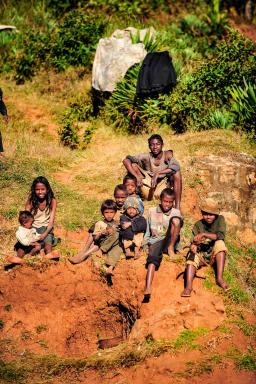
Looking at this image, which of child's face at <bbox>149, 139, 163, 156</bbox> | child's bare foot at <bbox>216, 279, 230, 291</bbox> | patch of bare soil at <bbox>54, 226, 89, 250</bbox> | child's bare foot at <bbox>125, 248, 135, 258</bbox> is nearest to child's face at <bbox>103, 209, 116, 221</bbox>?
child's bare foot at <bbox>125, 248, 135, 258</bbox>

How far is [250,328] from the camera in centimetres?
802

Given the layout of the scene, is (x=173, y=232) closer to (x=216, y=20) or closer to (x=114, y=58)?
(x=114, y=58)

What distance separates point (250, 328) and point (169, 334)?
1003 mm

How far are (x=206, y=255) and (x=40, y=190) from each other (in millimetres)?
2415

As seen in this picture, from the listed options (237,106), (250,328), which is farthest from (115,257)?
(237,106)

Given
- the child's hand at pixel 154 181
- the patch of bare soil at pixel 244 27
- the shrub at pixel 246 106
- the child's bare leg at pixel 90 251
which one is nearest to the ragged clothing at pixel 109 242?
the child's bare leg at pixel 90 251

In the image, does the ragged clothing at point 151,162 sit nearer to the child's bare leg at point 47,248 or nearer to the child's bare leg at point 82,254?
the child's bare leg at point 82,254

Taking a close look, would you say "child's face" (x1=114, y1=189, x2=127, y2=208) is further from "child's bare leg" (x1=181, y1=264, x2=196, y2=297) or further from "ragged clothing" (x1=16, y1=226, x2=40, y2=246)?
"child's bare leg" (x1=181, y1=264, x2=196, y2=297)

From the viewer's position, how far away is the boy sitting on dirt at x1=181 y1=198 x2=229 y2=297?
27.1 feet

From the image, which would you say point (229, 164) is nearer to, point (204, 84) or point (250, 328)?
point (204, 84)

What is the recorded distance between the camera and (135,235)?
865cm

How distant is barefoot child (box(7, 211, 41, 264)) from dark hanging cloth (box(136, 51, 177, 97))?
6.02m

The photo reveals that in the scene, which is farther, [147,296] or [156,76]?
[156,76]

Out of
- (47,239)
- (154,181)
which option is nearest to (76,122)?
(154,181)
